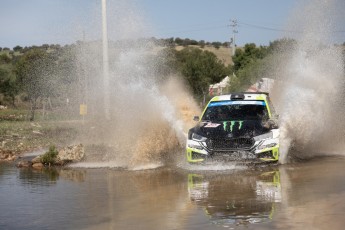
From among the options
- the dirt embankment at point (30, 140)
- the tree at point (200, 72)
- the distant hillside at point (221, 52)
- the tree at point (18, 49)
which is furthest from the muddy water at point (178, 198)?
the tree at point (18, 49)

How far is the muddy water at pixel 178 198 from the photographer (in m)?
8.12

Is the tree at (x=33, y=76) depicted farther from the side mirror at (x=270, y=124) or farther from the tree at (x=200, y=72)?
the side mirror at (x=270, y=124)

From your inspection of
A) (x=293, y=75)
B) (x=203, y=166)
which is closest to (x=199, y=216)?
(x=203, y=166)

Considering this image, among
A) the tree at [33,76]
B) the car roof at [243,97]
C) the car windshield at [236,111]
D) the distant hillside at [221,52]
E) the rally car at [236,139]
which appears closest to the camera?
the rally car at [236,139]

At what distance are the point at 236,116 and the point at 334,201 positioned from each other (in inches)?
234

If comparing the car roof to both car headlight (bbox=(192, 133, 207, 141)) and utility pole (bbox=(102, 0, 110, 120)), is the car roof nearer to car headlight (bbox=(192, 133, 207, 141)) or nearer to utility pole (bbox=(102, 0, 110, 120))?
car headlight (bbox=(192, 133, 207, 141))

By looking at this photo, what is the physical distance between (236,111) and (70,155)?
15.9ft

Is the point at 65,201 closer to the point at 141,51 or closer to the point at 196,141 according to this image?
the point at 196,141

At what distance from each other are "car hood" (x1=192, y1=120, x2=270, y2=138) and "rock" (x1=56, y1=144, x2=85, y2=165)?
4069mm

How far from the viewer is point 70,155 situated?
657 inches

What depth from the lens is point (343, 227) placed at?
741 centimetres

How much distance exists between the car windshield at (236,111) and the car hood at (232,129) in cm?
51

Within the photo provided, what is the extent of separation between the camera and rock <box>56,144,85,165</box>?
1642 centimetres

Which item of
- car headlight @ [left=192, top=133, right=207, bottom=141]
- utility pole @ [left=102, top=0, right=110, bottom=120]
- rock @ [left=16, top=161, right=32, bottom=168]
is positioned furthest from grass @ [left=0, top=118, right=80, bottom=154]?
car headlight @ [left=192, top=133, right=207, bottom=141]
